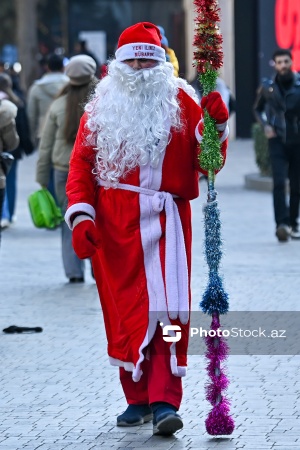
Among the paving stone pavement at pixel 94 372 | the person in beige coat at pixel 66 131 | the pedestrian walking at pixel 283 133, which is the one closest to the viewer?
the paving stone pavement at pixel 94 372

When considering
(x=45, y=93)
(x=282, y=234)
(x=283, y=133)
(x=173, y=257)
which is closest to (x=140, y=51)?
(x=173, y=257)

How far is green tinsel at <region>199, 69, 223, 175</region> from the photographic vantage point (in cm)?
592

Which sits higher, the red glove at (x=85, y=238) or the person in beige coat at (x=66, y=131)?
the red glove at (x=85, y=238)

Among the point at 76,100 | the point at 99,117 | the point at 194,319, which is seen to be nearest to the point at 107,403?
the point at 99,117

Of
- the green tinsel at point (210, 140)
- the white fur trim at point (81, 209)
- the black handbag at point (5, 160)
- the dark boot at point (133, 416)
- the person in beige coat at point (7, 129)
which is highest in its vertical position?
the green tinsel at point (210, 140)

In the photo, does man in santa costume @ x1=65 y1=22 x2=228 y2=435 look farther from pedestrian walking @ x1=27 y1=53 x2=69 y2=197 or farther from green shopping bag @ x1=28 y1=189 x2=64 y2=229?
pedestrian walking @ x1=27 y1=53 x2=69 y2=197

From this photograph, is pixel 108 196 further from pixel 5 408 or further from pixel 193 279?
pixel 193 279

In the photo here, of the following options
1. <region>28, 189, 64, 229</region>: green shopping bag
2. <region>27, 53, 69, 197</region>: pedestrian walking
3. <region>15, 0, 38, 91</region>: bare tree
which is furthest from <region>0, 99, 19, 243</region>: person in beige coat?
<region>15, 0, 38, 91</region>: bare tree

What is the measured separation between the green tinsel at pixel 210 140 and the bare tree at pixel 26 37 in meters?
32.5

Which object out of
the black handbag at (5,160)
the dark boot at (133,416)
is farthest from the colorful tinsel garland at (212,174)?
the black handbag at (5,160)

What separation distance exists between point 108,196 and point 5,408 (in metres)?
1.19

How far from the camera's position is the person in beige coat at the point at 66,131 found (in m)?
10.5

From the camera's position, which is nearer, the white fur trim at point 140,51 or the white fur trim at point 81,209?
the white fur trim at point 81,209

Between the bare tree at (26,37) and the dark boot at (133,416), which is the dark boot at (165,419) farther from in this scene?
the bare tree at (26,37)
